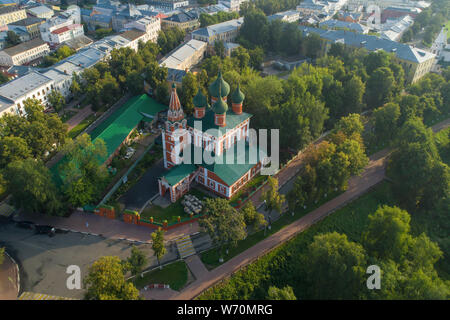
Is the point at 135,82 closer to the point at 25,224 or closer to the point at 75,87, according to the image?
the point at 75,87

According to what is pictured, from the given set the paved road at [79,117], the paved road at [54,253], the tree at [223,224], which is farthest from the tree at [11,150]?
the tree at [223,224]

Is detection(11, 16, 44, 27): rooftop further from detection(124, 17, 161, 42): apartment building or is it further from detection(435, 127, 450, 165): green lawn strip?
detection(435, 127, 450, 165): green lawn strip

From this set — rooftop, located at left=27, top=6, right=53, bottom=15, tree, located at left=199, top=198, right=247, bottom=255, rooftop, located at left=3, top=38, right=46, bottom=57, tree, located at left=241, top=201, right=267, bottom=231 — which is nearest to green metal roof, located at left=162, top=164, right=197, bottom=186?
tree, located at left=199, top=198, right=247, bottom=255

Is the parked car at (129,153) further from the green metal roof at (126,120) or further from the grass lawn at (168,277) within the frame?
the grass lawn at (168,277)

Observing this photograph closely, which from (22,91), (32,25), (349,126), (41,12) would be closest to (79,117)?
(22,91)

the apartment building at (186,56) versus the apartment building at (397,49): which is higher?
the apartment building at (397,49)

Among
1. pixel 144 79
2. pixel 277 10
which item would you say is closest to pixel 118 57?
pixel 144 79
